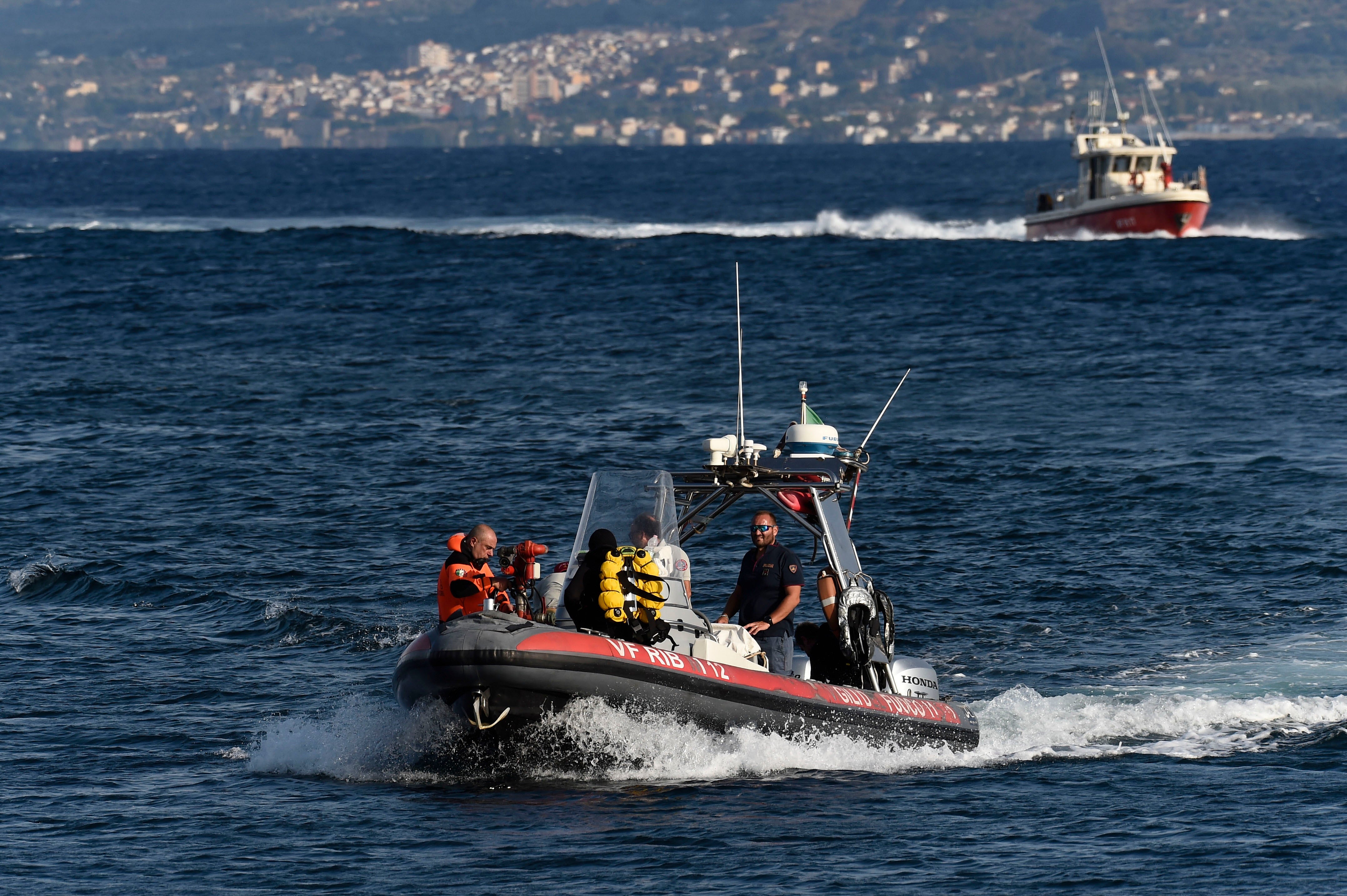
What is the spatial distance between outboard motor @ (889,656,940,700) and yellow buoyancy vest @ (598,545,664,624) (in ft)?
7.35

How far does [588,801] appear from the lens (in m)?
10.7

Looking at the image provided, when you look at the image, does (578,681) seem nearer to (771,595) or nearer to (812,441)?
(771,595)

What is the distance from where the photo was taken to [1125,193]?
168 ft

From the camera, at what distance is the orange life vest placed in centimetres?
1131

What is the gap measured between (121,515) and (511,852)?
1191cm

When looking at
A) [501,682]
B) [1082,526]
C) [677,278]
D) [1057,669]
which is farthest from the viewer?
[677,278]

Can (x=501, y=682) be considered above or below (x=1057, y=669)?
above

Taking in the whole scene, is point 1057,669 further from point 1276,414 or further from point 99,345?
point 99,345

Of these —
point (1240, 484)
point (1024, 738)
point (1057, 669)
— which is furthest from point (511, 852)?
point (1240, 484)

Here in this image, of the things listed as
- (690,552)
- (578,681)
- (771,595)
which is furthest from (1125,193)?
(578,681)

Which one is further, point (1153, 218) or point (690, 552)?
point (1153, 218)

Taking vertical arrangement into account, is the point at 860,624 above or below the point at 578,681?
below

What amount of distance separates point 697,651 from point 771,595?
95 cm

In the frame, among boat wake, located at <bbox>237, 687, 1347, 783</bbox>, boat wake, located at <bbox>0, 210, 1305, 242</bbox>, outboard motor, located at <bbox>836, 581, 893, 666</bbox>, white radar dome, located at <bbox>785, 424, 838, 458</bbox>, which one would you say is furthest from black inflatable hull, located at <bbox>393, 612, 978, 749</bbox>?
boat wake, located at <bbox>0, 210, 1305, 242</bbox>
